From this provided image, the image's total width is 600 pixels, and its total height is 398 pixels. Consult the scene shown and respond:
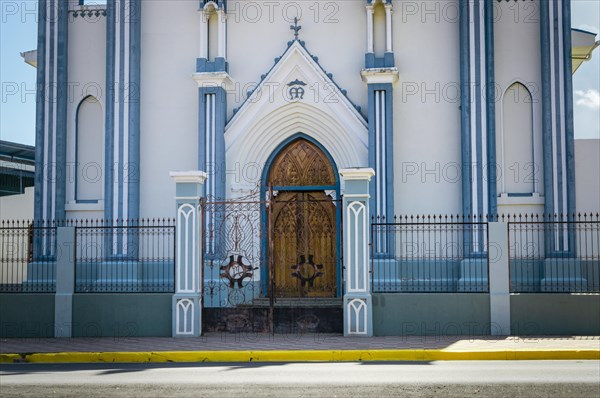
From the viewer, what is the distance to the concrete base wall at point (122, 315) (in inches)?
617

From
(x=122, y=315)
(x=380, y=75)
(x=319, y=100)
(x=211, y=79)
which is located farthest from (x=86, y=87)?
(x=380, y=75)

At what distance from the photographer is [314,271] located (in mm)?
17984

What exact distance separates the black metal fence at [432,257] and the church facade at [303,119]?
0.25ft

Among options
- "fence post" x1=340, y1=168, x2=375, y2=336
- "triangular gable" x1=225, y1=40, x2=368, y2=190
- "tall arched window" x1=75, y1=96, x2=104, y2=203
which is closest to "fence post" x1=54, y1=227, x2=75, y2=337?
"tall arched window" x1=75, y1=96, x2=104, y2=203

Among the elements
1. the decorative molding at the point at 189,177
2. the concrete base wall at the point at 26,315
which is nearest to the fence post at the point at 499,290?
the decorative molding at the point at 189,177

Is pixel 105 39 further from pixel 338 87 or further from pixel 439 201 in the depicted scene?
pixel 439 201

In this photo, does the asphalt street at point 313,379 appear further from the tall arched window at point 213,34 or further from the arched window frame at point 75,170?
the tall arched window at point 213,34

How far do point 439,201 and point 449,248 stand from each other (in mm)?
1086

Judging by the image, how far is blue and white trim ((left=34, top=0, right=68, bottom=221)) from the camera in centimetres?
1856

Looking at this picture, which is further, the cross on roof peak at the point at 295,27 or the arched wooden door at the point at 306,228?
the cross on roof peak at the point at 295,27

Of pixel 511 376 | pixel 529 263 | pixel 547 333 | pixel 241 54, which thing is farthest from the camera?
pixel 241 54

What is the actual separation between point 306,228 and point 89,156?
5.39 m

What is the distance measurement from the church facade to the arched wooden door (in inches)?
1.3

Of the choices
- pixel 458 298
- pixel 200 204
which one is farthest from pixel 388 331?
pixel 200 204
